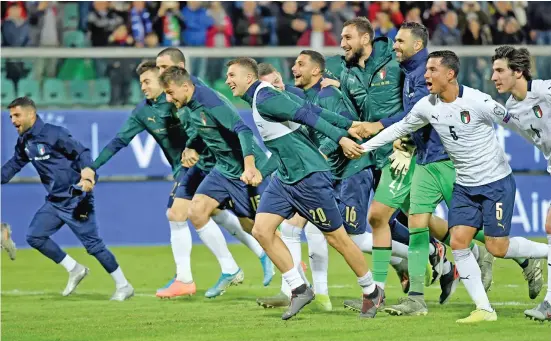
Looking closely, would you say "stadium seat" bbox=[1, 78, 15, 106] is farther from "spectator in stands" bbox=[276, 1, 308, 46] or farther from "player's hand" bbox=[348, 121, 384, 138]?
"player's hand" bbox=[348, 121, 384, 138]

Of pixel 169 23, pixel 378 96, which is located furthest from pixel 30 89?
pixel 378 96

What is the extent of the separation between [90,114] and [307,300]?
29.7ft

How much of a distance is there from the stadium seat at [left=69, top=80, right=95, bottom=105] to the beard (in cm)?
795

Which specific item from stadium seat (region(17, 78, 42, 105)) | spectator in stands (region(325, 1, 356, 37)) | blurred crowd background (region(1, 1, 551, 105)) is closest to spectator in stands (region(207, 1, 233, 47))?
blurred crowd background (region(1, 1, 551, 105))

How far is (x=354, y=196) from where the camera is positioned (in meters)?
11.4

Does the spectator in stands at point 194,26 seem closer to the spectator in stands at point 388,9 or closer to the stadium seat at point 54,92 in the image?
the stadium seat at point 54,92

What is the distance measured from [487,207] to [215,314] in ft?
9.03

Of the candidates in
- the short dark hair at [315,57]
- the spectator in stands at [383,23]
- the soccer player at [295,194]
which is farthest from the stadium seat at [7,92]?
the soccer player at [295,194]

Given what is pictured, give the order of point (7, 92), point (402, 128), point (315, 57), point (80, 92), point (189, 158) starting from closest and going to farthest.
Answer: point (402, 128), point (315, 57), point (189, 158), point (7, 92), point (80, 92)

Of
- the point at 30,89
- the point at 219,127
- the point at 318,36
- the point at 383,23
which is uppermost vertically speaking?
the point at 383,23

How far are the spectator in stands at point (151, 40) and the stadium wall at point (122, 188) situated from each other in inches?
68.3

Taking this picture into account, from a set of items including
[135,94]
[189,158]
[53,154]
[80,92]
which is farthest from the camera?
[135,94]

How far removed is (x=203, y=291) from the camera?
532 inches

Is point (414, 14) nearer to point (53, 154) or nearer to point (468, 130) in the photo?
point (53, 154)
